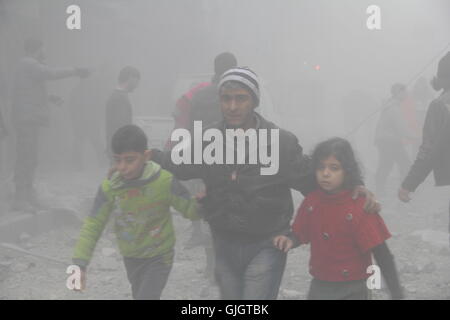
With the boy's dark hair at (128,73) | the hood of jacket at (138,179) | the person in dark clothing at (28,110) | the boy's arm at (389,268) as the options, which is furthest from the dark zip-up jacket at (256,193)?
the person in dark clothing at (28,110)

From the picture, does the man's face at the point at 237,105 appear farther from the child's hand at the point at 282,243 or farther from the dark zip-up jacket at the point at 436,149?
the dark zip-up jacket at the point at 436,149

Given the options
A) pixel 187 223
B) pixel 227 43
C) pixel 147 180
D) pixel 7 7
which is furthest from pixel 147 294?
pixel 227 43

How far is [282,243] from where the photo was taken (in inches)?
87.2

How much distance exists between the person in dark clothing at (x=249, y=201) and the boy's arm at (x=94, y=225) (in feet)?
1.59

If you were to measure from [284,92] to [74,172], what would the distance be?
566cm

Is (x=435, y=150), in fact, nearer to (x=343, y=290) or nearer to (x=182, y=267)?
(x=343, y=290)

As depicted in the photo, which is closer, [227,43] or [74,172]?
[74,172]

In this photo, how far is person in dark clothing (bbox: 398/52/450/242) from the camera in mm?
3182

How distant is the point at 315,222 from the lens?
2275 millimetres

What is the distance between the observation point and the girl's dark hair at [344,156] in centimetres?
223

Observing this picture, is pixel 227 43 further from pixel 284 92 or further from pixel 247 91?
pixel 247 91

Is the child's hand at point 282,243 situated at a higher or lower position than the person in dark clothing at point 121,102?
lower

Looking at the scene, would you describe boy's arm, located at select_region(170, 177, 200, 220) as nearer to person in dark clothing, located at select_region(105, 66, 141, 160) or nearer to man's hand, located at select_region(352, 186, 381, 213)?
man's hand, located at select_region(352, 186, 381, 213)

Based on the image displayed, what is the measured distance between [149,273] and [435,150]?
1813 millimetres
